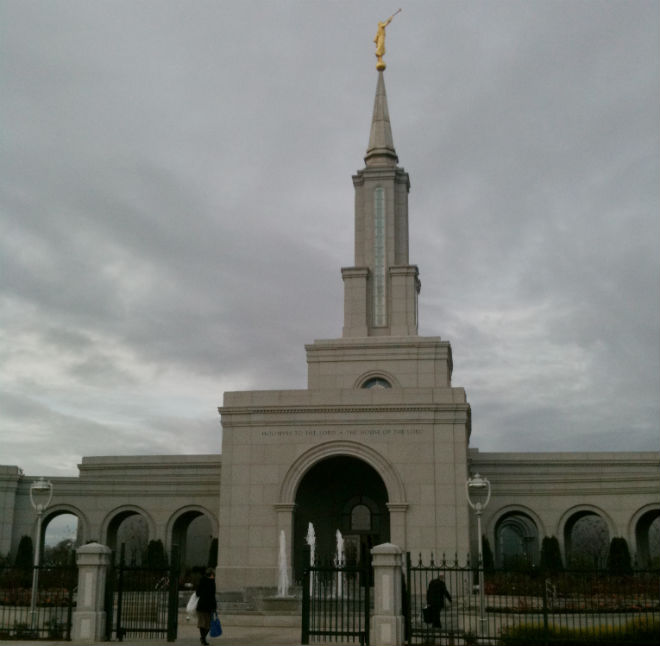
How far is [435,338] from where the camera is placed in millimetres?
36688

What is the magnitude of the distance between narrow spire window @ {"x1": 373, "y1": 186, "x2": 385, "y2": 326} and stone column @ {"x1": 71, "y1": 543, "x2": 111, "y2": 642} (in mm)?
21762

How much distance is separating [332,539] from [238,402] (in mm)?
6840

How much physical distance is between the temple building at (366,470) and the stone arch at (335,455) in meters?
0.04

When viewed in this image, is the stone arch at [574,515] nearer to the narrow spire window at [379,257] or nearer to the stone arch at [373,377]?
the stone arch at [373,377]

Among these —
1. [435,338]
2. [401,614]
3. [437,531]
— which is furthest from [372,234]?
[401,614]

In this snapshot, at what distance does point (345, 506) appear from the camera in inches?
1346

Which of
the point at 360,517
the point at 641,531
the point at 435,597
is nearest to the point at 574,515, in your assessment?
the point at 641,531

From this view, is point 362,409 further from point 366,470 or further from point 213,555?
point 213,555

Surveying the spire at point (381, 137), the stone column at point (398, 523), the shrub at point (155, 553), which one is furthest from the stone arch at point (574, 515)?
the spire at point (381, 137)

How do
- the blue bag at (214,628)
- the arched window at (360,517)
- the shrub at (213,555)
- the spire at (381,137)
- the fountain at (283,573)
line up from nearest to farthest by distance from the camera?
the blue bag at (214,628)
the fountain at (283,573)
the arched window at (360,517)
the shrub at (213,555)
the spire at (381,137)

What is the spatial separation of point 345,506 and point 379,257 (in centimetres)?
1114

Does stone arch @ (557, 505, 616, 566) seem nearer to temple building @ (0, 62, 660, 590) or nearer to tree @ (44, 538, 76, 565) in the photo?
temple building @ (0, 62, 660, 590)

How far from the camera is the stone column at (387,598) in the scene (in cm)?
1631

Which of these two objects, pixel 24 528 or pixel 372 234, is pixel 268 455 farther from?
pixel 24 528
